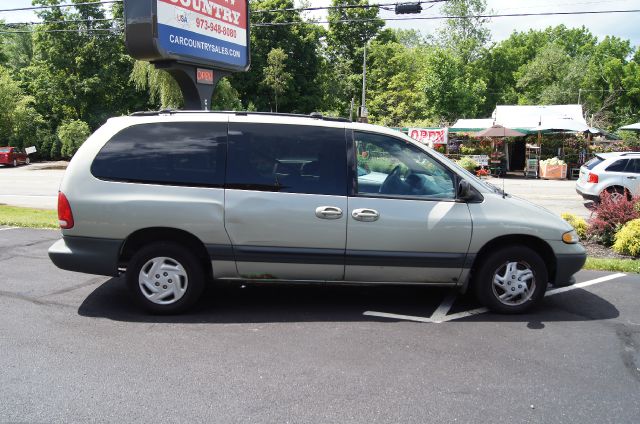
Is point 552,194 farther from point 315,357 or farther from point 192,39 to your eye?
point 315,357

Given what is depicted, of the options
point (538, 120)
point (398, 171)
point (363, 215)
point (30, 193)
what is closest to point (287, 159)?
Answer: point (363, 215)

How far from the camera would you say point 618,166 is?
561 inches

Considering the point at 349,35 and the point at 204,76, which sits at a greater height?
the point at 349,35

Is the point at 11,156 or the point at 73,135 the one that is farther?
the point at 73,135

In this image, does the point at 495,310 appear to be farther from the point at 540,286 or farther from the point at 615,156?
Answer: the point at 615,156

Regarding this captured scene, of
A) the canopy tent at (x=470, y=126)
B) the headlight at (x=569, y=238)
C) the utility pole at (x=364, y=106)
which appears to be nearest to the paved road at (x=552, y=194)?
the canopy tent at (x=470, y=126)

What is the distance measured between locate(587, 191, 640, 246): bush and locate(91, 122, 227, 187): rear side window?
6.90 m

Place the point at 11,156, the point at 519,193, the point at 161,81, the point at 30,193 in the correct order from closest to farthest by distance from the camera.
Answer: the point at 30,193 → the point at 519,193 → the point at 161,81 → the point at 11,156

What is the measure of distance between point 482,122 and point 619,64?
29500 millimetres

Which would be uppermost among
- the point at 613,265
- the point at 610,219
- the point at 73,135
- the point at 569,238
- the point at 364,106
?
the point at 364,106

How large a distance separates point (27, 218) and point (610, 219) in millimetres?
11187

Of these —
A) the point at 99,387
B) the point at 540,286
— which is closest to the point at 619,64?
the point at 540,286

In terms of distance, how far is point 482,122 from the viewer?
34.1m

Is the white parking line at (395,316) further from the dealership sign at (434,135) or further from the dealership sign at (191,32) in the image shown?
the dealership sign at (434,135)
